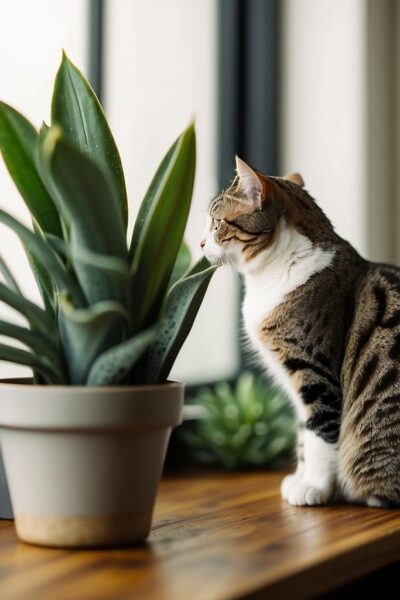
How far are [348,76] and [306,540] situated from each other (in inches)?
68.7

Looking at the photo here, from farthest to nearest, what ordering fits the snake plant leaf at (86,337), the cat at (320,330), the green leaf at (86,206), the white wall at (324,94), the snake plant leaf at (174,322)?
the white wall at (324,94)
the cat at (320,330)
the snake plant leaf at (174,322)
the snake plant leaf at (86,337)
the green leaf at (86,206)

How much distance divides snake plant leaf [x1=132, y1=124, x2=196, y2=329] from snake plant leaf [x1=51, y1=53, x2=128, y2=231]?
0.08 m

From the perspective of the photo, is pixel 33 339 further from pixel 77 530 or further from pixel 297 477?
pixel 297 477

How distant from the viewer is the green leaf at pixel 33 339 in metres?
0.93

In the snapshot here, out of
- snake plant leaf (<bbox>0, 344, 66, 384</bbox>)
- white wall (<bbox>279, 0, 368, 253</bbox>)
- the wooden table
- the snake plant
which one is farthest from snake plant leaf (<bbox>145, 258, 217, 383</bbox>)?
white wall (<bbox>279, 0, 368, 253</bbox>)

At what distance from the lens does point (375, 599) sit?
4.12 ft

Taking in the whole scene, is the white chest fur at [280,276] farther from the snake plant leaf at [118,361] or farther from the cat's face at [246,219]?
the snake plant leaf at [118,361]

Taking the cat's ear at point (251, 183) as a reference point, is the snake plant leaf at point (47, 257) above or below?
below

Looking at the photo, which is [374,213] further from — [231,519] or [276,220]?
[231,519]

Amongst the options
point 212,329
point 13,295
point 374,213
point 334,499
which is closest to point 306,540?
point 334,499

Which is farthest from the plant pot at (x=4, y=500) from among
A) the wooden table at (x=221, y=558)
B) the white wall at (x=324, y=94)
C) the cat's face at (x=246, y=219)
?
the white wall at (x=324, y=94)

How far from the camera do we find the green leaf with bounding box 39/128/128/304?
804 mm

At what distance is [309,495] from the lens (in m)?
1.28

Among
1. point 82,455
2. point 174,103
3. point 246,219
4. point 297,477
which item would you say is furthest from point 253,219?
point 174,103
